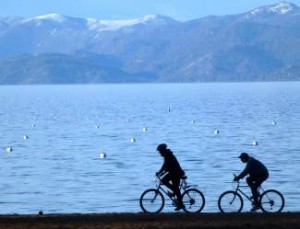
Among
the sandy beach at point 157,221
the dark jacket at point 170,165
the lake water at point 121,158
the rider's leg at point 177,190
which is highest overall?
the dark jacket at point 170,165

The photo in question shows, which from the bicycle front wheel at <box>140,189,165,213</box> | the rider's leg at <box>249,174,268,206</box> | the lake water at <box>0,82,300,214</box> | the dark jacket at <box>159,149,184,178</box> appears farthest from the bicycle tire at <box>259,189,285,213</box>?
the lake water at <box>0,82,300,214</box>

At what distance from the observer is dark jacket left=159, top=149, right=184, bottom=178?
24.3m

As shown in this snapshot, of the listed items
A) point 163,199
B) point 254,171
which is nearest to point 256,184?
point 254,171

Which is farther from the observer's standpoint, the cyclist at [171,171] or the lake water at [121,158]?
the lake water at [121,158]

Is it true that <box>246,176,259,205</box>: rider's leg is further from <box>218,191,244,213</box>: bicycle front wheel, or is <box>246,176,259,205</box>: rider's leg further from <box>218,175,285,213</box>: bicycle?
<box>218,191,244,213</box>: bicycle front wheel

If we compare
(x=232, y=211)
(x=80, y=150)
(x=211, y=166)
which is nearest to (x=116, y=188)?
(x=211, y=166)

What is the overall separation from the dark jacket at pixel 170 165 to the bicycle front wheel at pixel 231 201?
6.02 feet

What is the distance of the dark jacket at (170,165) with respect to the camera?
24328 mm

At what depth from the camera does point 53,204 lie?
35188 millimetres

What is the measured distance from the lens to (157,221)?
73.2 ft

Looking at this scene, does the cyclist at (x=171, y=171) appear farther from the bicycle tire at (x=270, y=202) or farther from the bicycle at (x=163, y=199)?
the bicycle tire at (x=270, y=202)

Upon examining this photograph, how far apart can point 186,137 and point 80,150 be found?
48.8ft

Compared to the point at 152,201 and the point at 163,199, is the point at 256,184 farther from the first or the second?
the point at 152,201

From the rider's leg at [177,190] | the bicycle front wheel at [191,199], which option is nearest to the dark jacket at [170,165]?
the rider's leg at [177,190]
